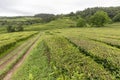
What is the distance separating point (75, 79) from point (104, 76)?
86.4 inches

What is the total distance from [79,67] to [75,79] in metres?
2.91

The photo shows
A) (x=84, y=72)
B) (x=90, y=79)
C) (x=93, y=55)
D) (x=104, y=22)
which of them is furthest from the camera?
(x=104, y=22)

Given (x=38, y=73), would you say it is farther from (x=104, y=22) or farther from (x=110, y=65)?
(x=104, y=22)

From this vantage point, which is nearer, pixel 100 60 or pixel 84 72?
pixel 84 72

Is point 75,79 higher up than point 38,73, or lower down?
higher up

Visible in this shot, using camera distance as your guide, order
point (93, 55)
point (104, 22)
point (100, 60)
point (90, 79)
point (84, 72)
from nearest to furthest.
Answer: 1. point (90, 79)
2. point (84, 72)
3. point (100, 60)
4. point (93, 55)
5. point (104, 22)

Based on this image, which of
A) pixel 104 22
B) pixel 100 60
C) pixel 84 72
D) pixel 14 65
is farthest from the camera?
pixel 104 22

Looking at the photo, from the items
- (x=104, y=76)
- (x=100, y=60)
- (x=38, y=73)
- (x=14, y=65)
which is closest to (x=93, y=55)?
(x=100, y=60)

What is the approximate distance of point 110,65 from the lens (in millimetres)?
18641

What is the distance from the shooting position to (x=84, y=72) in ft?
53.4

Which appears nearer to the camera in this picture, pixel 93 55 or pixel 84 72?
pixel 84 72

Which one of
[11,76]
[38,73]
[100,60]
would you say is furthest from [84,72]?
[11,76]

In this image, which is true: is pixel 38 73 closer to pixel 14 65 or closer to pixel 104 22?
pixel 14 65

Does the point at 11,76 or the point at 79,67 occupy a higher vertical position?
the point at 79,67
